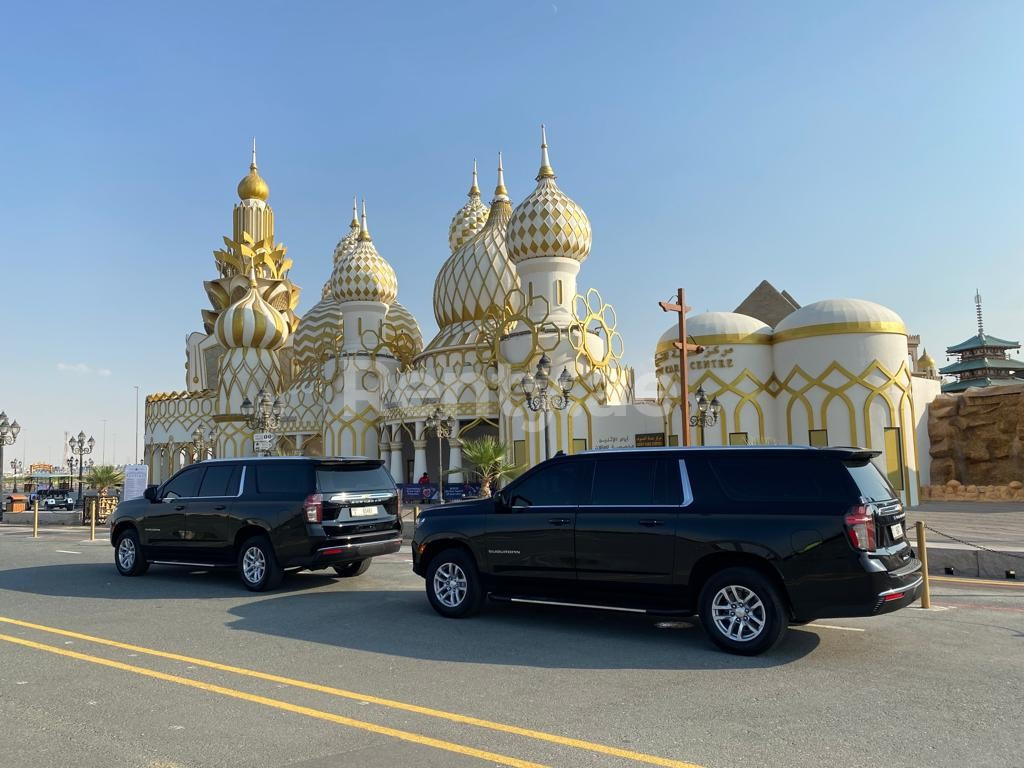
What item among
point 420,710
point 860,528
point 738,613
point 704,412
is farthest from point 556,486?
point 704,412

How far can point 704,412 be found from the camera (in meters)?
27.0

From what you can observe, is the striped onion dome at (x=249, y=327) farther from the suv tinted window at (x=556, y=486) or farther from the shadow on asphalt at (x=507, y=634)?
the suv tinted window at (x=556, y=486)

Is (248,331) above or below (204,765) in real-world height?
above

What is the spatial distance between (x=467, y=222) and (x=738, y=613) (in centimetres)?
5145

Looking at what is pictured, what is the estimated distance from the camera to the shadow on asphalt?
21.9 feet

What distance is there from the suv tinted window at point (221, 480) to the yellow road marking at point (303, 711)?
3.76 meters

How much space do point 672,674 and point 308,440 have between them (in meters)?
43.7

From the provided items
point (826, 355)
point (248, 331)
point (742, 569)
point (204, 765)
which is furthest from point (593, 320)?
point (204, 765)

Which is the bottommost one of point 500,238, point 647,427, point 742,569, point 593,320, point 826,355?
point 742,569

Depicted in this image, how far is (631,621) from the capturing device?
8398 mm

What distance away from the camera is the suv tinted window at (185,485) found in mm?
11562

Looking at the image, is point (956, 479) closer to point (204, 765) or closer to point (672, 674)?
point (672, 674)

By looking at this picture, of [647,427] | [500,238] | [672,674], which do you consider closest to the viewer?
[672,674]

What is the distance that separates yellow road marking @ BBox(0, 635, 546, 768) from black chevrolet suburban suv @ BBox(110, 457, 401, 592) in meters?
3.16
